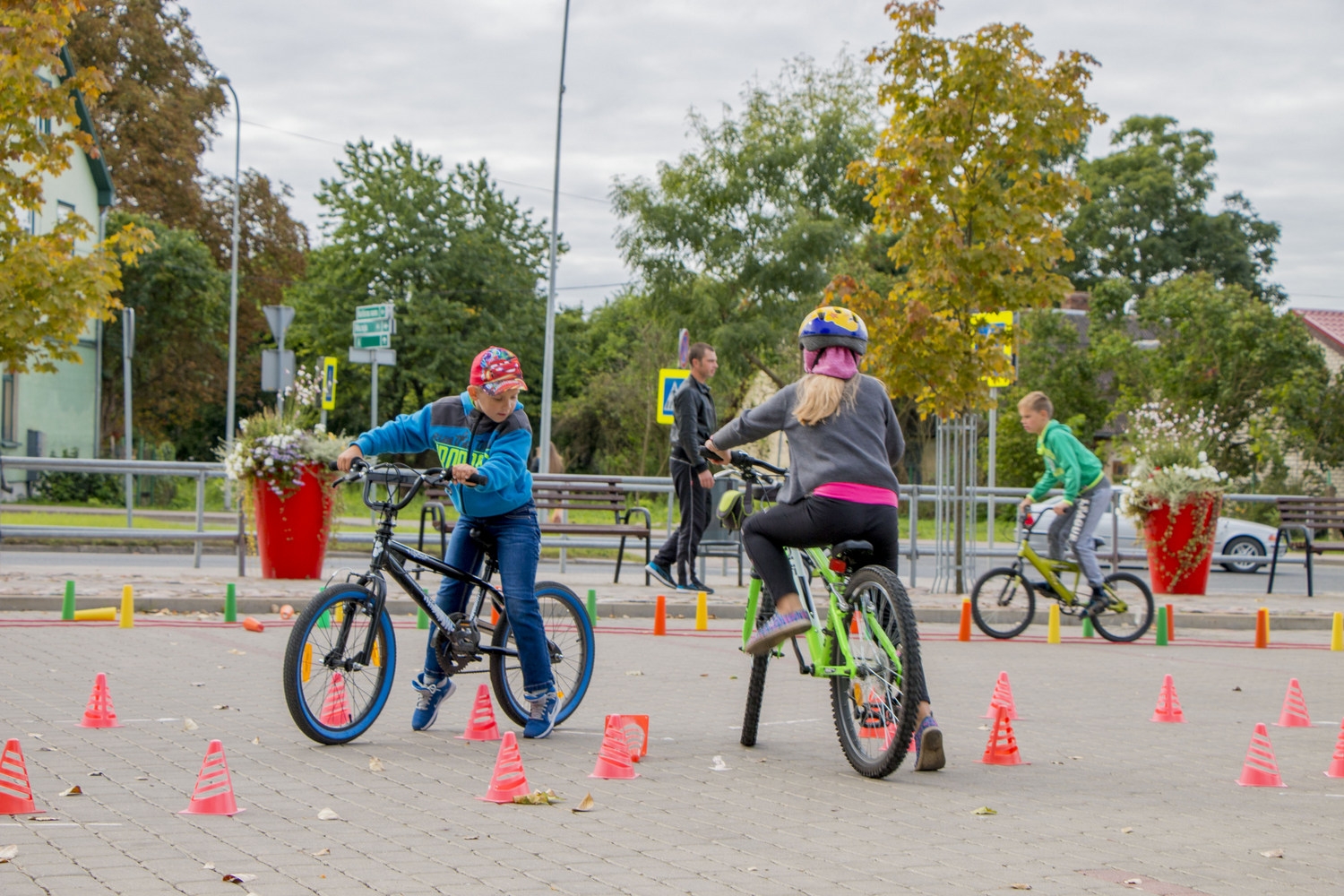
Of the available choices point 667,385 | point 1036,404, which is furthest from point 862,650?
point 667,385

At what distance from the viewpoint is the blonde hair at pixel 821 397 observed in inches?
251

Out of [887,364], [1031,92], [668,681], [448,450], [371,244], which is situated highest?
[371,244]

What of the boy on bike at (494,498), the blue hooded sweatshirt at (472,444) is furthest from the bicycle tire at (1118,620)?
the blue hooded sweatshirt at (472,444)

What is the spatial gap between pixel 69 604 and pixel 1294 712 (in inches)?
340

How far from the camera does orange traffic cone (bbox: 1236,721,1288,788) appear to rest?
6.21m

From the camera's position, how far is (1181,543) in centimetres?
1638

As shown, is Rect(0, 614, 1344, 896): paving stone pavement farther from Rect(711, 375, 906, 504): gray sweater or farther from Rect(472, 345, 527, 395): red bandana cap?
Rect(472, 345, 527, 395): red bandana cap

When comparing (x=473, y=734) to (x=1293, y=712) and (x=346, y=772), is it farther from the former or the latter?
(x=1293, y=712)

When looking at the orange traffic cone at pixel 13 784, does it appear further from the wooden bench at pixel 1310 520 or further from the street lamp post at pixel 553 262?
the street lamp post at pixel 553 262

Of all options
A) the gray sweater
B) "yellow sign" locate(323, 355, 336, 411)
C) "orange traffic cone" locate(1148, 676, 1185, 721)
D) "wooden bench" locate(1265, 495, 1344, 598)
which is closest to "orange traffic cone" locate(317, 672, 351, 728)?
the gray sweater

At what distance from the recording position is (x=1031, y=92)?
1516cm

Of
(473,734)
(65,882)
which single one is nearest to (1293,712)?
(473,734)

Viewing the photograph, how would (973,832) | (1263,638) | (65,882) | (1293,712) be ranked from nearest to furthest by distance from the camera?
(65,882)
(973,832)
(1293,712)
(1263,638)

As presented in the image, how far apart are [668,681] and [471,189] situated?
3822cm
